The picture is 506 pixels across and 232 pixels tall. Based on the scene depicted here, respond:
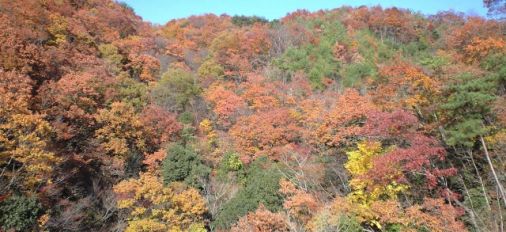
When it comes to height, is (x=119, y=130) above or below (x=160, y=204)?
above

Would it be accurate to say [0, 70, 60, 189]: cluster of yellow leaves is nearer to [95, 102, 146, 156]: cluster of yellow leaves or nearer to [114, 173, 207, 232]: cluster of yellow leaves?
[114, 173, 207, 232]: cluster of yellow leaves

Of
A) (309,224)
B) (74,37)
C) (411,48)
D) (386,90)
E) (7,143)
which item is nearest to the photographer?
(7,143)

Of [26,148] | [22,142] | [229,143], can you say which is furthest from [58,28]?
[26,148]

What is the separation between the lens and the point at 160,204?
20.0 m

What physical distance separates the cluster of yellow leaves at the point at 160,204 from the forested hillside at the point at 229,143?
0.09 m

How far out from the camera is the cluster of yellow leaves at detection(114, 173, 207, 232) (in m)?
19.4

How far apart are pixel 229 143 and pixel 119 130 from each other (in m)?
8.18

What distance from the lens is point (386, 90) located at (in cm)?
2686

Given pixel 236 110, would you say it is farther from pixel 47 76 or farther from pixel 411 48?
pixel 411 48

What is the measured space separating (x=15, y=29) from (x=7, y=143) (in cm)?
1031

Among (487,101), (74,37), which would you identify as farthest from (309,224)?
(74,37)

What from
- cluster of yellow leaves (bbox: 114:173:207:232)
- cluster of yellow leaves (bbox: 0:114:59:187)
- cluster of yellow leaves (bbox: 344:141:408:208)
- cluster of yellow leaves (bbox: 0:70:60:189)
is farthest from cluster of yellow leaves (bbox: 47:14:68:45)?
cluster of yellow leaves (bbox: 344:141:408:208)

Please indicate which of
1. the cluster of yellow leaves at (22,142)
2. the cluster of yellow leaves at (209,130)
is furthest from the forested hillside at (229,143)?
the cluster of yellow leaves at (209,130)

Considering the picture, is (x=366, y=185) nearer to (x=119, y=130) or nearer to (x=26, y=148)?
(x=119, y=130)
